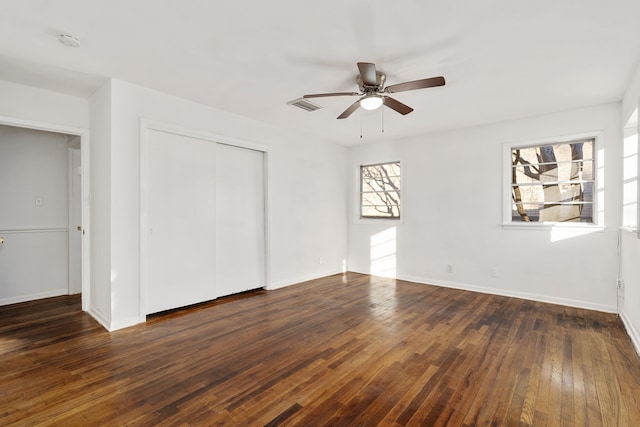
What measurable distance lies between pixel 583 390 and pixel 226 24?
3.51 m

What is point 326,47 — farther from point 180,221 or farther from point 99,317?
point 99,317

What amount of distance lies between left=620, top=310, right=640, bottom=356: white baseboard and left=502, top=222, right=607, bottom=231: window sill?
989mm

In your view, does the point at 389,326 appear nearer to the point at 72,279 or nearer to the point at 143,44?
the point at 143,44

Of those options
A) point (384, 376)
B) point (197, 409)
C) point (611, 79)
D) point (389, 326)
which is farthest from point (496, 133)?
point (197, 409)

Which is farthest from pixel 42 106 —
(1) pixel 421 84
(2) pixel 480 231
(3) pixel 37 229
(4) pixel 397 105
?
(2) pixel 480 231

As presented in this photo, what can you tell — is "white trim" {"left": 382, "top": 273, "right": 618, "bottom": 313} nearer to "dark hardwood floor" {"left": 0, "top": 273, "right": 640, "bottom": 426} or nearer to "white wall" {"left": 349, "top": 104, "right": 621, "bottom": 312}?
"white wall" {"left": 349, "top": 104, "right": 621, "bottom": 312}

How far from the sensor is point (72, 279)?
440 cm

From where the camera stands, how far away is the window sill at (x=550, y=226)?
379cm

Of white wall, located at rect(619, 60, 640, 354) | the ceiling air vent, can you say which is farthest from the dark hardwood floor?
the ceiling air vent

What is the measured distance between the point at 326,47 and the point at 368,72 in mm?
404

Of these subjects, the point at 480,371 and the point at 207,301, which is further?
the point at 207,301

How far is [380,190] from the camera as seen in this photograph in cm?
586

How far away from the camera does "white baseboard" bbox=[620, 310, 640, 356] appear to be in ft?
8.87

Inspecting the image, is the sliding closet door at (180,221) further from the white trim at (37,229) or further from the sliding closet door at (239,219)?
the white trim at (37,229)
